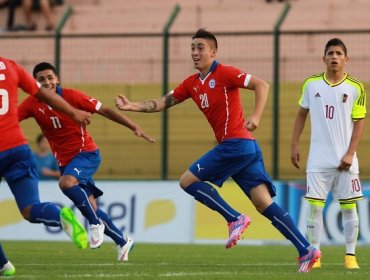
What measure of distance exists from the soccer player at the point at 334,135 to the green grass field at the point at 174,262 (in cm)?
67

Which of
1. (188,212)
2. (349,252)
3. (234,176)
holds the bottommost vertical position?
(188,212)

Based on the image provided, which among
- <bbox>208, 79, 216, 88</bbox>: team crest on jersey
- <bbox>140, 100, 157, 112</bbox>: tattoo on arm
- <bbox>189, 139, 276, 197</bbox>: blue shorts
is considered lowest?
<bbox>189, 139, 276, 197</bbox>: blue shorts

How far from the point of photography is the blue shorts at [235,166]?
11.5 metres

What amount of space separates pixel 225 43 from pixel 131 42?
2276 mm

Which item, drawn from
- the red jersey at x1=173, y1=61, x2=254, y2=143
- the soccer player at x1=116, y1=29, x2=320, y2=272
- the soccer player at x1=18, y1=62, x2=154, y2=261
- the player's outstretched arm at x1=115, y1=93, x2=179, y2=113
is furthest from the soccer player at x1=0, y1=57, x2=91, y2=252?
the soccer player at x1=18, y1=62, x2=154, y2=261

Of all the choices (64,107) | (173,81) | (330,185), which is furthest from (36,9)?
(64,107)

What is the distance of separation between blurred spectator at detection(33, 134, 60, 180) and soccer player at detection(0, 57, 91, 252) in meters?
9.85

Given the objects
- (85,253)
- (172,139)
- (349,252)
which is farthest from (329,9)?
(349,252)

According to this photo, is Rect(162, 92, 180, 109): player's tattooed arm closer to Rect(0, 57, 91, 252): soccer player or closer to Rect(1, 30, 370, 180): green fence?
Rect(0, 57, 91, 252): soccer player

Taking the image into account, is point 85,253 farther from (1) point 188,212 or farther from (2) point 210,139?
(2) point 210,139

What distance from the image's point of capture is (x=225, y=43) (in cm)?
2119

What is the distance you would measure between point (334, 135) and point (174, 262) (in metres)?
2.29

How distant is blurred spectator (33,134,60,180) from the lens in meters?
20.0

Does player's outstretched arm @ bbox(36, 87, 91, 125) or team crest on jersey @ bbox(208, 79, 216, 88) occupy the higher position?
player's outstretched arm @ bbox(36, 87, 91, 125)
